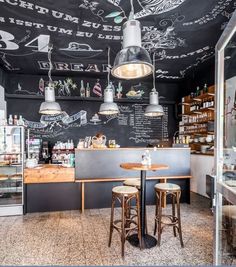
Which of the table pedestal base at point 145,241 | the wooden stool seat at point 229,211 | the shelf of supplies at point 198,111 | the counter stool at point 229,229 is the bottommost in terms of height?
the table pedestal base at point 145,241

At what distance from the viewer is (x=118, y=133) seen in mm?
6875

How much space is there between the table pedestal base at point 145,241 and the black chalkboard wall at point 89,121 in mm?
3816

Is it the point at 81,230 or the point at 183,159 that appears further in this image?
the point at 183,159

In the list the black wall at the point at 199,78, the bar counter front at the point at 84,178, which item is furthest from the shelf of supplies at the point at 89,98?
the bar counter front at the point at 84,178

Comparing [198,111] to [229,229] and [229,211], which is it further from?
[229,211]

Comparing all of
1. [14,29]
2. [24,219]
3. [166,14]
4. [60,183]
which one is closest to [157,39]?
[166,14]

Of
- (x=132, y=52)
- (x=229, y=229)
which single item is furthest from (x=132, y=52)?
(x=229, y=229)

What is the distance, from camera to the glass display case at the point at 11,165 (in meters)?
4.37

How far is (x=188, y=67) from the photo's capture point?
19.0 ft

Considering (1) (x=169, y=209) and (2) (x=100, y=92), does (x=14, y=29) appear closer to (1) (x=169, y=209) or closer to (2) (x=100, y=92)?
(2) (x=100, y=92)

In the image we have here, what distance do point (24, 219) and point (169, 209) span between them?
2832 mm

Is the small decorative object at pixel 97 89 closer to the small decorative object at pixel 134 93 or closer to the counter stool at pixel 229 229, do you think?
the small decorative object at pixel 134 93

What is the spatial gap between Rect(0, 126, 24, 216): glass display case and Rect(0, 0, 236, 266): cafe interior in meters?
0.02

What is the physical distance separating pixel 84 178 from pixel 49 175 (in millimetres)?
691
